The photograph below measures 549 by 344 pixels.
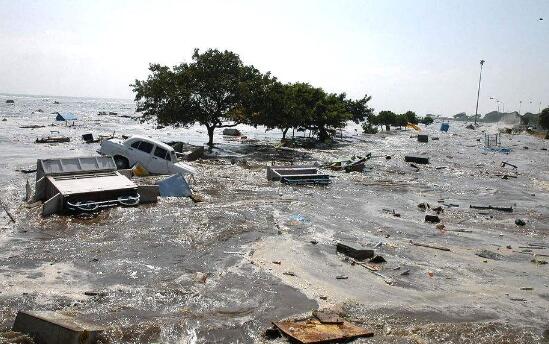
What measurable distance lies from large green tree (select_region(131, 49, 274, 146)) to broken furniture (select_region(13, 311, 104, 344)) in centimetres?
2611

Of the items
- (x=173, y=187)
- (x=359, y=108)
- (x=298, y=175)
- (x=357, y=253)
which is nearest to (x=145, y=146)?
(x=173, y=187)

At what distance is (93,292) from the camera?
7355 mm

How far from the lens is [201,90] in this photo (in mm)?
31828

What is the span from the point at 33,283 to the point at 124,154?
1195cm

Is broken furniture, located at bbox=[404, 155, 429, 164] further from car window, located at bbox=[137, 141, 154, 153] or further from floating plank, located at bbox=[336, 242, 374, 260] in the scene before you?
floating plank, located at bbox=[336, 242, 374, 260]

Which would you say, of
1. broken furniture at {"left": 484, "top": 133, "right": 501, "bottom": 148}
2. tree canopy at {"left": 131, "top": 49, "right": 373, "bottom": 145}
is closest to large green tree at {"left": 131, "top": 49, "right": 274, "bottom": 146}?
tree canopy at {"left": 131, "top": 49, "right": 373, "bottom": 145}

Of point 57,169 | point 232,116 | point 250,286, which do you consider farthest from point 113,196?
point 232,116

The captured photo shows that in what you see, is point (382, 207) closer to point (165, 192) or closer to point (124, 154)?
point (165, 192)

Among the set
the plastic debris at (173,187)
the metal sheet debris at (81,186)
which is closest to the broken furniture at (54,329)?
the metal sheet debris at (81,186)

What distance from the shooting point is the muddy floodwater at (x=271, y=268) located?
22.1ft

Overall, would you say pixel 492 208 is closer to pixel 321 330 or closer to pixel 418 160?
pixel 321 330

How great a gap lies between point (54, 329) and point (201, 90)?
1085 inches

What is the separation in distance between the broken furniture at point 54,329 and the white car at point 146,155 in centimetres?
1315

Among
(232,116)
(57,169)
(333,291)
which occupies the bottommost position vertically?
(333,291)
